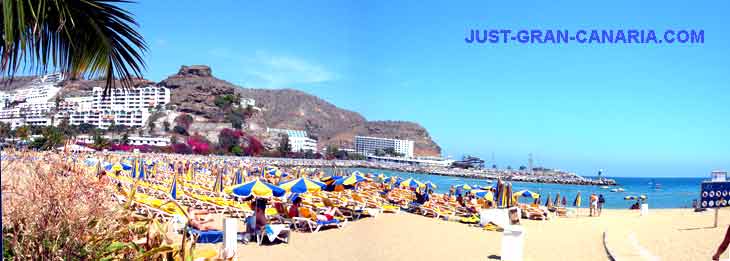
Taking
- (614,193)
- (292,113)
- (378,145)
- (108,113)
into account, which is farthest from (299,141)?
(614,193)

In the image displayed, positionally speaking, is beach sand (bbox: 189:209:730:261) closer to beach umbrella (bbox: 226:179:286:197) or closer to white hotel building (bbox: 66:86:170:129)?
beach umbrella (bbox: 226:179:286:197)

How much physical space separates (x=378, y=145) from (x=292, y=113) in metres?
46.9

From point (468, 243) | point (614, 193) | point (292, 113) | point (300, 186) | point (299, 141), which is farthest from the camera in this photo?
point (292, 113)

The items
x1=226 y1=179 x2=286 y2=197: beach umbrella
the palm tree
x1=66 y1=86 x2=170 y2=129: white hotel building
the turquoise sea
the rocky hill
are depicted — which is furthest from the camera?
the rocky hill

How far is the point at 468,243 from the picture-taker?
970 cm

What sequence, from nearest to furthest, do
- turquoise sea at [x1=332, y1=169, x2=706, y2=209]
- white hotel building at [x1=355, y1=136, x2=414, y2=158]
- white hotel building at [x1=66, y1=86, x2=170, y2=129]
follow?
1. turquoise sea at [x1=332, y1=169, x2=706, y2=209]
2. white hotel building at [x1=66, y1=86, x2=170, y2=129]
3. white hotel building at [x1=355, y1=136, x2=414, y2=158]

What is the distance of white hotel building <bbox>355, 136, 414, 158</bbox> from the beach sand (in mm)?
101191

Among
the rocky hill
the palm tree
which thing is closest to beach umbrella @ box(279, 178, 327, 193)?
the palm tree

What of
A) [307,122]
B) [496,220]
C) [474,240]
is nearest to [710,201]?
[496,220]

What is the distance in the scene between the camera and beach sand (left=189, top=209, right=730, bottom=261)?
8.11 metres

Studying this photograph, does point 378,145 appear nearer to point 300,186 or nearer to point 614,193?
point 614,193

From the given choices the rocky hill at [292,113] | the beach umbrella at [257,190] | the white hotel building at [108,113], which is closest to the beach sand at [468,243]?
the beach umbrella at [257,190]

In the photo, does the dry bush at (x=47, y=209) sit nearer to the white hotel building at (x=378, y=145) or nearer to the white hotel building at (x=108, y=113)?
the white hotel building at (x=108, y=113)

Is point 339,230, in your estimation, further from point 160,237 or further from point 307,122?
point 307,122
